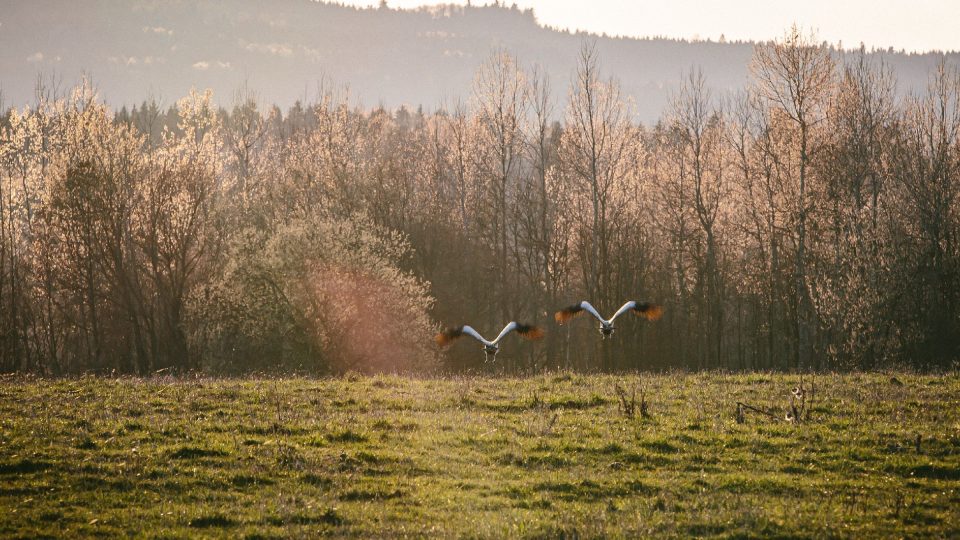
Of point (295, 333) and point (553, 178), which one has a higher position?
point (553, 178)

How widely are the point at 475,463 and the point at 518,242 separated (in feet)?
187

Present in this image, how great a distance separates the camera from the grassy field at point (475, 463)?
13172mm

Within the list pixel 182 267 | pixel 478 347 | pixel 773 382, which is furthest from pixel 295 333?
pixel 773 382

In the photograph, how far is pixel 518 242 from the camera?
73688 mm

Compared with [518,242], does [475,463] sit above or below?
below

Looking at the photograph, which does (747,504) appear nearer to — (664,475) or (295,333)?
(664,475)

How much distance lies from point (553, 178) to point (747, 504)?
6195cm

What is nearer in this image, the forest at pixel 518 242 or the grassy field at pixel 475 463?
the grassy field at pixel 475 463

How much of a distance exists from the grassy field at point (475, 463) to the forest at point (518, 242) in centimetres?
1882

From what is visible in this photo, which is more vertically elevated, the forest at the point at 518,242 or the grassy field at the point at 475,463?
the forest at the point at 518,242

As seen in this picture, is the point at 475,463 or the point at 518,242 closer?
the point at 475,463

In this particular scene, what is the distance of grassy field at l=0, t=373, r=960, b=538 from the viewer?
43.2 feet

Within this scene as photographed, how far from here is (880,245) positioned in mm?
45500

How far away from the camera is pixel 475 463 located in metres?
17.0
